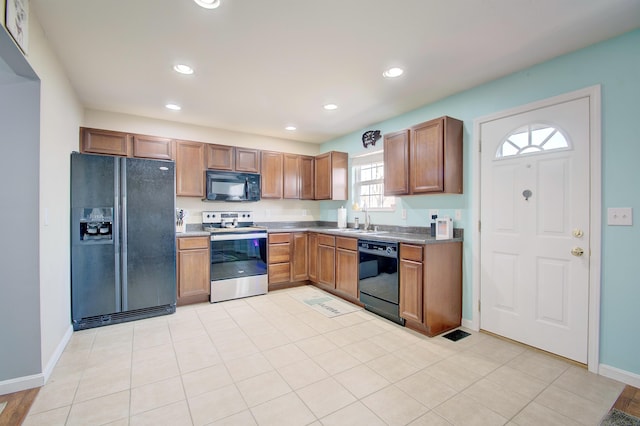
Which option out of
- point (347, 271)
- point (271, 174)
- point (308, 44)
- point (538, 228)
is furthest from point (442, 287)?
point (271, 174)

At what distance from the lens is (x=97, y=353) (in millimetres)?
2512

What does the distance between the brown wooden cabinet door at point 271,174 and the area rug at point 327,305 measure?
1771 mm

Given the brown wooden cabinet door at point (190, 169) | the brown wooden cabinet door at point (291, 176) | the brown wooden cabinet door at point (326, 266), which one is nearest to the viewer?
the brown wooden cabinet door at point (190, 169)

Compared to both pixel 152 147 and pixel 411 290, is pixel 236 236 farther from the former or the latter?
pixel 411 290

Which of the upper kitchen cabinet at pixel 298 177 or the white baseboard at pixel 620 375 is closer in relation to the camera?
the white baseboard at pixel 620 375

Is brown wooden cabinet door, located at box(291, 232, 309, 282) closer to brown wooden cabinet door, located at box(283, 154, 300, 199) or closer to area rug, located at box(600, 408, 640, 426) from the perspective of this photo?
brown wooden cabinet door, located at box(283, 154, 300, 199)

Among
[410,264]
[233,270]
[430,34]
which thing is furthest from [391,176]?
[233,270]

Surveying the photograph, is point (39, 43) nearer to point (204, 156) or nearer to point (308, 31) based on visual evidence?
point (308, 31)

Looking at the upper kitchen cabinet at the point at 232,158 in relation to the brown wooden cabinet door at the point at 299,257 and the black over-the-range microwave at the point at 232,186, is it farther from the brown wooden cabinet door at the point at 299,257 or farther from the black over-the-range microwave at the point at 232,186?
the brown wooden cabinet door at the point at 299,257

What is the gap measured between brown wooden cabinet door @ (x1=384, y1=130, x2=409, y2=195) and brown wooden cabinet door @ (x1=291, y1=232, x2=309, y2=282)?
1649mm

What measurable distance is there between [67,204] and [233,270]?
1969 millimetres

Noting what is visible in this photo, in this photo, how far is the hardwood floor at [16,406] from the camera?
169 centimetres

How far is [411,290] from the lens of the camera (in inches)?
115

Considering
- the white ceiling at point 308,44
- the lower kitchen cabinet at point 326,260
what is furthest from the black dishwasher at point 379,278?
the white ceiling at point 308,44
